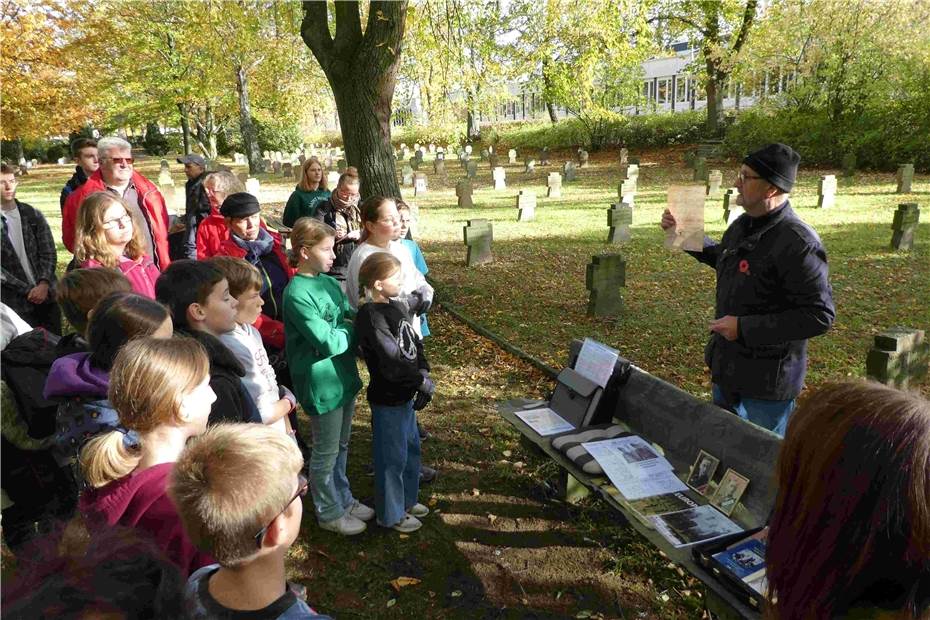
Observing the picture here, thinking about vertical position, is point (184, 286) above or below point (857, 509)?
above

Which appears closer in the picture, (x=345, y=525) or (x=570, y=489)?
(x=345, y=525)

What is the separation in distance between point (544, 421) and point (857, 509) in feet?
9.13

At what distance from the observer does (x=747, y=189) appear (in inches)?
121

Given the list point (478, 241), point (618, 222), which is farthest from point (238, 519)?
point (618, 222)

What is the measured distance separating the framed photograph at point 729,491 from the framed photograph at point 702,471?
9 cm

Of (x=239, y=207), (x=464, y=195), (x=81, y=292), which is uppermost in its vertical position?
(x=239, y=207)

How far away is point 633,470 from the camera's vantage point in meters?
3.21

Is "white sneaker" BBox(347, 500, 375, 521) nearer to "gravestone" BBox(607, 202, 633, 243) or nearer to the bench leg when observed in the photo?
the bench leg

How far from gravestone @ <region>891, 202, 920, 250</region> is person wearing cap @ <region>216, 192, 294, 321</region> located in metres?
9.85

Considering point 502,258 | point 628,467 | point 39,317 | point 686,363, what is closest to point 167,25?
point 502,258

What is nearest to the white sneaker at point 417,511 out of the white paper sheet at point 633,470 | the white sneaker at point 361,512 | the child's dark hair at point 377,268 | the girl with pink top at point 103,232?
the white sneaker at point 361,512

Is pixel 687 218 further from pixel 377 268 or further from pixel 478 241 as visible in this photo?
pixel 478 241

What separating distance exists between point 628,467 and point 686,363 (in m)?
3.16

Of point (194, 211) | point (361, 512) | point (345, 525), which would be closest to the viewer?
point (345, 525)
